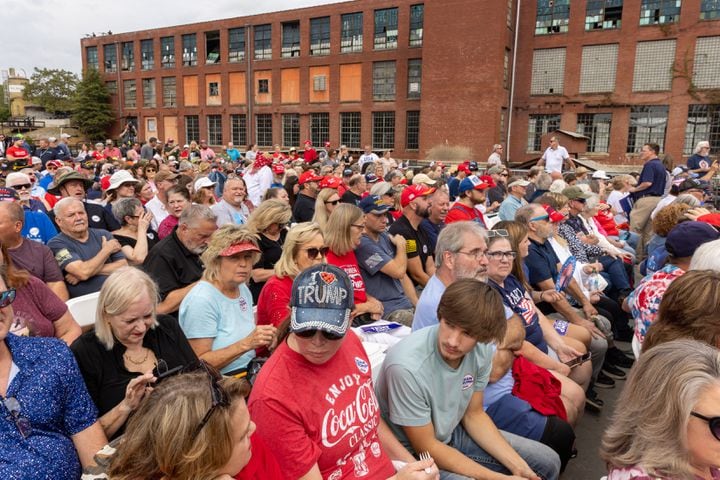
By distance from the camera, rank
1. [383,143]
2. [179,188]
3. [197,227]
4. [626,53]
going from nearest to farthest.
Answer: [197,227] → [179,188] → [626,53] → [383,143]

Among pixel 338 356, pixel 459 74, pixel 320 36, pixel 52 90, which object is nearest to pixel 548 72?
pixel 459 74

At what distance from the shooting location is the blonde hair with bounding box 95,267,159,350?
2.63 m

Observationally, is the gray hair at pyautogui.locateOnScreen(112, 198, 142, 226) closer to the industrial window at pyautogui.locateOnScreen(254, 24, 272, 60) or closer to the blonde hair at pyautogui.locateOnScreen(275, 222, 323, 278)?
the blonde hair at pyautogui.locateOnScreen(275, 222, 323, 278)

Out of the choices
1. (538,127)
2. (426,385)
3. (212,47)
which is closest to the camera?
(426,385)

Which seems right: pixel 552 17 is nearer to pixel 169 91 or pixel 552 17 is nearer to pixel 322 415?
pixel 169 91

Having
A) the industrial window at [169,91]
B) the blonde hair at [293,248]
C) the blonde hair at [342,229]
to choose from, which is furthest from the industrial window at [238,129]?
the blonde hair at [293,248]

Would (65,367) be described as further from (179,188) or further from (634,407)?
(179,188)

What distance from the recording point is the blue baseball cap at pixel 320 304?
2095mm

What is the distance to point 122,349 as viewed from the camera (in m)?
2.70

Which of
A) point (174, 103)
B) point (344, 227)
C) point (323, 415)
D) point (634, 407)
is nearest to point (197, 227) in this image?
point (344, 227)

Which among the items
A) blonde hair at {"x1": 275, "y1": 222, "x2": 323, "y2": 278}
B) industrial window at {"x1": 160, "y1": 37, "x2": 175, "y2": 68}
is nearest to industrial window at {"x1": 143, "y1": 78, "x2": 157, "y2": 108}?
industrial window at {"x1": 160, "y1": 37, "x2": 175, "y2": 68}

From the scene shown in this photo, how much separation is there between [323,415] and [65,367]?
125 cm

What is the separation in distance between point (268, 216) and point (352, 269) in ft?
3.76

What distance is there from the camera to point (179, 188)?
599cm
